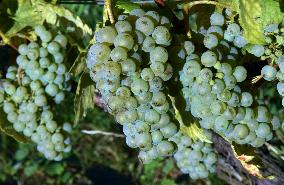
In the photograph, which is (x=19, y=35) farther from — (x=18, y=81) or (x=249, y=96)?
(x=249, y=96)

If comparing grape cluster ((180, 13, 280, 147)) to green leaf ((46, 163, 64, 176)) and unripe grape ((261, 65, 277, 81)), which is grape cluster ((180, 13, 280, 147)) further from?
green leaf ((46, 163, 64, 176))

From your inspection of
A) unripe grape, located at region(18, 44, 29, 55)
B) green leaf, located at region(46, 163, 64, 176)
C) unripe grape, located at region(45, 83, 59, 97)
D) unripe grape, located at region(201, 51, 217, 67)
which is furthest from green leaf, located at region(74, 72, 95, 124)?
green leaf, located at region(46, 163, 64, 176)

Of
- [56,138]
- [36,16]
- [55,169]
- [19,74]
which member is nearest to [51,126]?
[56,138]

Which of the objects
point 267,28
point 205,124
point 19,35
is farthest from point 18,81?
point 267,28

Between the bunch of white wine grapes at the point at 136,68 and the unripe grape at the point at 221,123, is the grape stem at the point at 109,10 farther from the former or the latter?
the unripe grape at the point at 221,123

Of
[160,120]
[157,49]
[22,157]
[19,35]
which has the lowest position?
[22,157]

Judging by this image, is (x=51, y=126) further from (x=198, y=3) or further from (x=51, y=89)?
(x=198, y=3)
